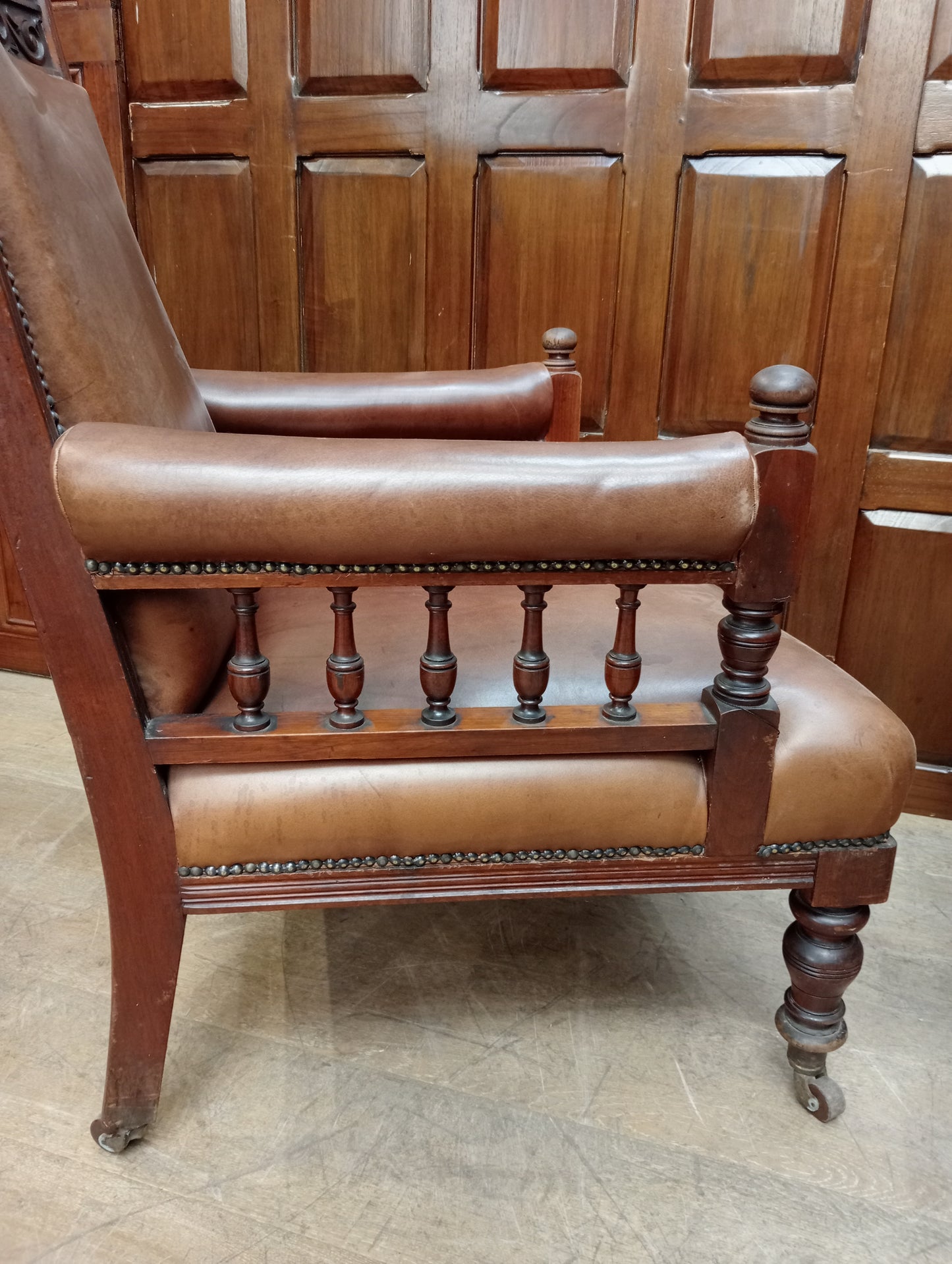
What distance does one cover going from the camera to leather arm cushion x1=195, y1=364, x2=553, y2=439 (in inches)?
49.5

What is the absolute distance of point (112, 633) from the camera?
76cm

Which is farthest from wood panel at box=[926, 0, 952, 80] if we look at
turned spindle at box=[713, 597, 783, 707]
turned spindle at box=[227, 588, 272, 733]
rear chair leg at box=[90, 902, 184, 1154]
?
rear chair leg at box=[90, 902, 184, 1154]

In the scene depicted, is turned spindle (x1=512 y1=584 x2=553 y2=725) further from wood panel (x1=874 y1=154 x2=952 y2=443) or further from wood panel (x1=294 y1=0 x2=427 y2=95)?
wood panel (x1=294 y1=0 x2=427 y2=95)

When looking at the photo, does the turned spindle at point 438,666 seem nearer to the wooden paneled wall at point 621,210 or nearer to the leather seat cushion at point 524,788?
the leather seat cushion at point 524,788

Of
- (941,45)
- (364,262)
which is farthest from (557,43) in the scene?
(941,45)

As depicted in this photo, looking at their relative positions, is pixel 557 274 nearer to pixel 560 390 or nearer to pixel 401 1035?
pixel 560 390

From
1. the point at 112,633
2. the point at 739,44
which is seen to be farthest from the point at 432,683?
the point at 739,44

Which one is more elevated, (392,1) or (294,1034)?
(392,1)

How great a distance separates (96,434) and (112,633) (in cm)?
17

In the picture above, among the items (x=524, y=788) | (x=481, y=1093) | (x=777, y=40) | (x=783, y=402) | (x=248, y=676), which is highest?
(x=777, y=40)

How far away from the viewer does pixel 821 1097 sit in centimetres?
98

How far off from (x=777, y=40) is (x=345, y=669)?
4.21 ft

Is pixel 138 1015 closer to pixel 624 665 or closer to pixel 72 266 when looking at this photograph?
pixel 624 665

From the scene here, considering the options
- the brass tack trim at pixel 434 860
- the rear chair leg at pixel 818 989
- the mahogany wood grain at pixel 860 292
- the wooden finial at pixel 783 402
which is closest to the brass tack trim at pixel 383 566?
the wooden finial at pixel 783 402
